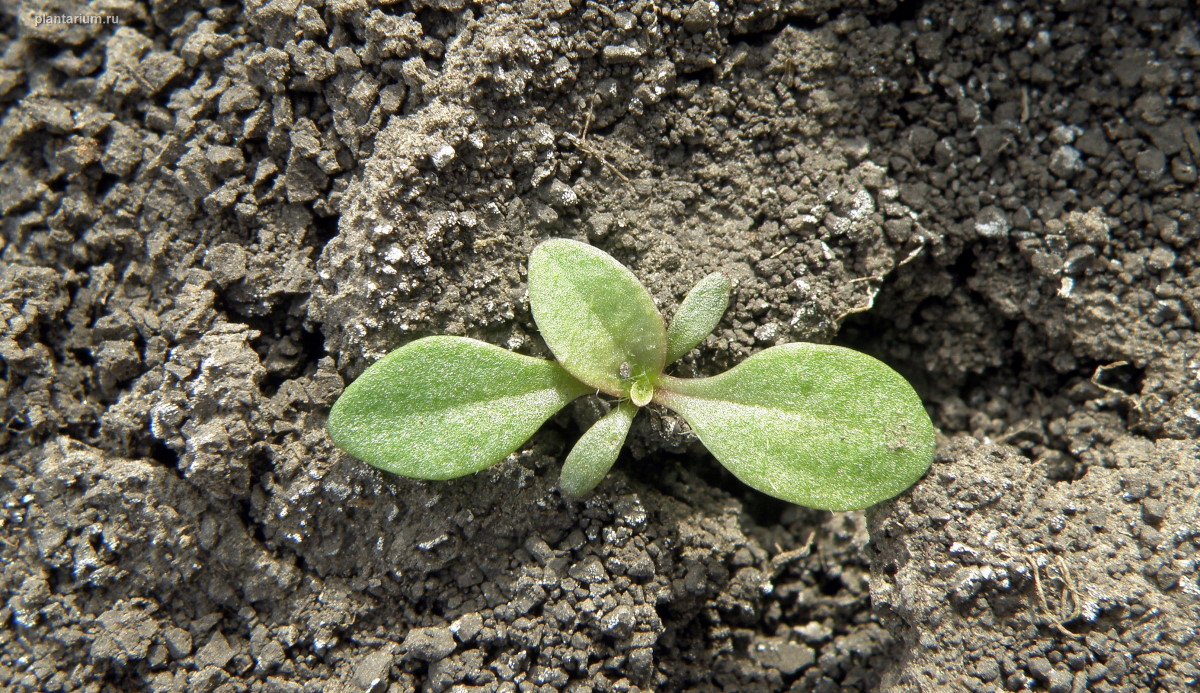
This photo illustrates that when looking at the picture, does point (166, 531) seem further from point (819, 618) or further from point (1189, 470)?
point (1189, 470)

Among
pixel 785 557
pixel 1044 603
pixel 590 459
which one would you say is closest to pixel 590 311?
pixel 590 459

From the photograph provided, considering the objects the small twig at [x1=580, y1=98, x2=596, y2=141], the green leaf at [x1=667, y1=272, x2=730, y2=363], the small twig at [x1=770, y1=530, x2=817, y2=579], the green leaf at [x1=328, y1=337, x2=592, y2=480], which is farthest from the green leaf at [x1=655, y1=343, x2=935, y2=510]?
the small twig at [x1=580, y1=98, x2=596, y2=141]

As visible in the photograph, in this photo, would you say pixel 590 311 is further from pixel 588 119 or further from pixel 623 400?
pixel 588 119

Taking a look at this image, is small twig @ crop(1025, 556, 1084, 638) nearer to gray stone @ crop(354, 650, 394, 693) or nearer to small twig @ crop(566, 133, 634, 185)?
small twig @ crop(566, 133, 634, 185)

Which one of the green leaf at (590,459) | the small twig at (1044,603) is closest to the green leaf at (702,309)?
the green leaf at (590,459)

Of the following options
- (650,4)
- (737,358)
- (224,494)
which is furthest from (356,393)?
(650,4)

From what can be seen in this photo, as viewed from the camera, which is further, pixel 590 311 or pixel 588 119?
pixel 588 119
